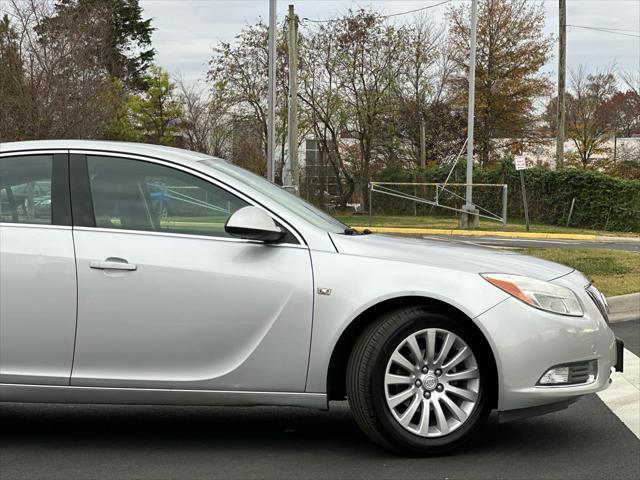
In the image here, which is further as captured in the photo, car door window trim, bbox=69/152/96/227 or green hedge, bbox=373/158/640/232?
green hedge, bbox=373/158/640/232

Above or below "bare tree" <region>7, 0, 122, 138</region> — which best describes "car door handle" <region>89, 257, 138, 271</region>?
below

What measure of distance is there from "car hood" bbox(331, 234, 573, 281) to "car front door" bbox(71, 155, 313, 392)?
11.4 inches

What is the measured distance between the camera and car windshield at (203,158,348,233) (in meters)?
5.11

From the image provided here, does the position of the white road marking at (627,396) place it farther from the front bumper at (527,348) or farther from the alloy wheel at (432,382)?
the alloy wheel at (432,382)

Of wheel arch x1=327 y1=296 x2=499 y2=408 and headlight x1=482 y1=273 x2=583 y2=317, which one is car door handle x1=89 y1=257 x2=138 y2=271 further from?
headlight x1=482 y1=273 x2=583 y2=317

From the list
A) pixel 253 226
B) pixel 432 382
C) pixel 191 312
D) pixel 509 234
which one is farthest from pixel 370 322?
pixel 509 234

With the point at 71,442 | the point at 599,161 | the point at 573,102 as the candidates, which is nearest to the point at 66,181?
the point at 71,442

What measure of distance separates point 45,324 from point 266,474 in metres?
1.33

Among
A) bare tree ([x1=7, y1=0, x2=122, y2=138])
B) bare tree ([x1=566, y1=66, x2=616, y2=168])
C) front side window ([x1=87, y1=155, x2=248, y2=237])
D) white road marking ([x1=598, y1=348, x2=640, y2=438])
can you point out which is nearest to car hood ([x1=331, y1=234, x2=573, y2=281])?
front side window ([x1=87, y1=155, x2=248, y2=237])

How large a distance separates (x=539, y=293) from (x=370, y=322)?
A: 0.86m

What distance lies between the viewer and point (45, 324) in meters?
4.70

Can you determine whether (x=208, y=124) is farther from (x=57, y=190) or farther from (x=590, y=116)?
(x=57, y=190)

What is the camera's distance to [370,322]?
15.7ft

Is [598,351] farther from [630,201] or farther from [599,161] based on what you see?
[599,161]
